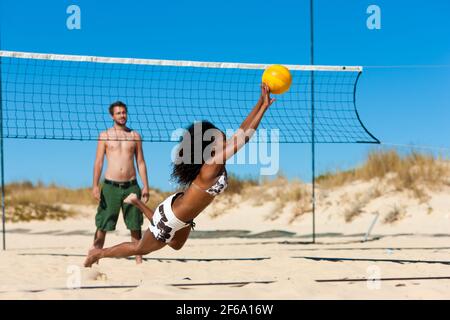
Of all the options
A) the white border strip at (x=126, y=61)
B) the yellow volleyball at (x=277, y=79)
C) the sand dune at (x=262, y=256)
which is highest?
the white border strip at (x=126, y=61)

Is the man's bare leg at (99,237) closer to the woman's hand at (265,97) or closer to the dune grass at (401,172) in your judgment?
the woman's hand at (265,97)

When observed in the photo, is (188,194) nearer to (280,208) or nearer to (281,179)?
(280,208)

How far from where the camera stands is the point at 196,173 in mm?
5148

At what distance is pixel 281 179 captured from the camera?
16422 millimetres

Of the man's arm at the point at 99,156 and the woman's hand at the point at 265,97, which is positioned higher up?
the woman's hand at the point at 265,97

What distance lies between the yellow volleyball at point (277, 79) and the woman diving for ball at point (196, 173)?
149 millimetres

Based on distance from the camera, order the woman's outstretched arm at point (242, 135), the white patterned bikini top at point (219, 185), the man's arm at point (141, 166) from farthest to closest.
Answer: the man's arm at point (141, 166)
the white patterned bikini top at point (219, 185)
the woman's outstretched arm at point (242, 135)

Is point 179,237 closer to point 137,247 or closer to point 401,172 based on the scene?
point 137,247

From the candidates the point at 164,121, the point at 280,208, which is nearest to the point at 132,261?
the point at 164,121

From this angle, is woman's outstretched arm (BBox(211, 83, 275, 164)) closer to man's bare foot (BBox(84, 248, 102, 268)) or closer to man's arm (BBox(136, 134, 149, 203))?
man's bare foot (BBox(84, 248, 102, 268))

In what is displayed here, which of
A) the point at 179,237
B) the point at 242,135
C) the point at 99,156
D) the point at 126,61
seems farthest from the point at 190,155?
the point at 126,61

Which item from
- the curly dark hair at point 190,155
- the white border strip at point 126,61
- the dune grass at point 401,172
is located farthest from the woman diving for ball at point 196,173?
the dune grass at point 401,172

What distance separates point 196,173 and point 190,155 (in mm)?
156

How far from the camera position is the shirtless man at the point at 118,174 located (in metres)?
7.11
